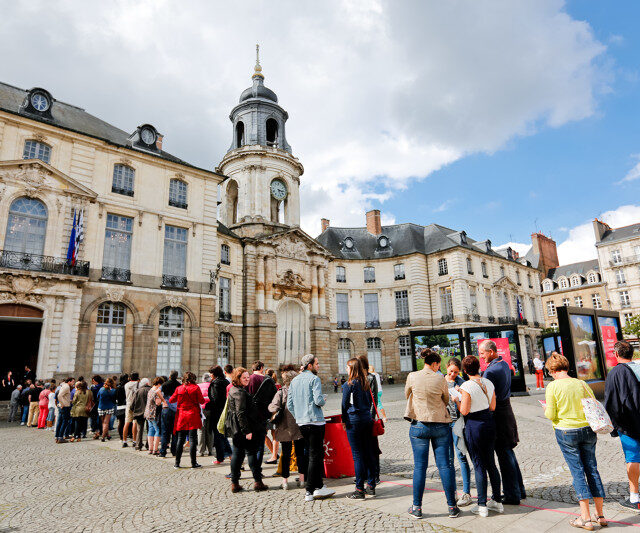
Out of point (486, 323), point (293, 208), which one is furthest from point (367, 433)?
Result: point (486, 323)

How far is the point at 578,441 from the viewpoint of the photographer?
4.29 meters

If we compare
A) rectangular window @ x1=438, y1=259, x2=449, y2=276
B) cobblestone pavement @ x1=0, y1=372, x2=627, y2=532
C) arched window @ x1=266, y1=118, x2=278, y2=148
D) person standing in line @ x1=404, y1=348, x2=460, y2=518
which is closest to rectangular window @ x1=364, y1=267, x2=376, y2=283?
rectangular window @ x1=438, y1=259, x2=449, y2=276

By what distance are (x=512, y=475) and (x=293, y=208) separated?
2936 centimetres

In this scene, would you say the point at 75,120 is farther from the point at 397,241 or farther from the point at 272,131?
the point at 397,241

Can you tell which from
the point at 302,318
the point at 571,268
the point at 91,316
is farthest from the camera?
the point at 571,268

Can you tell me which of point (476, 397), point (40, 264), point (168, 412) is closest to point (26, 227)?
point (40, 264)

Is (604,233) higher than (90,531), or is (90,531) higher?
(604,233)

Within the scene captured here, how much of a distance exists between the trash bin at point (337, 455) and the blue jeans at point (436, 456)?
2.04 m

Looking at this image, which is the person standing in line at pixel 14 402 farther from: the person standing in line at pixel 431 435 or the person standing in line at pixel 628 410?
the person standing in line at pixel 628 410

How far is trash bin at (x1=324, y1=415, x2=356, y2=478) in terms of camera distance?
654 centimetres

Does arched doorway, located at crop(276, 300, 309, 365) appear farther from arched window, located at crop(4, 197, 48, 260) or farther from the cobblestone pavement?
the cobblestone pavement

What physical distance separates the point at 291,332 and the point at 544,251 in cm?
3896

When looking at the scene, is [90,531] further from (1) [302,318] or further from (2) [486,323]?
(2) [486,323]

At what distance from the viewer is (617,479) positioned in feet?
19.0
